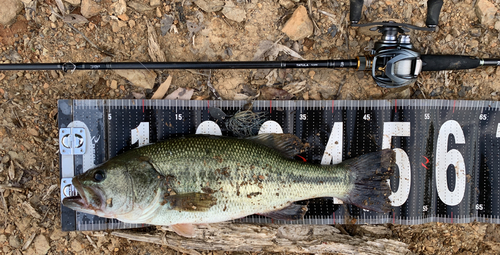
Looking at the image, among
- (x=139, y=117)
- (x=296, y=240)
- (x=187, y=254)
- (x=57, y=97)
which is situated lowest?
(x=187, y=254)

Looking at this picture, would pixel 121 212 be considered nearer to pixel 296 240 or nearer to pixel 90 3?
pixel 296 240

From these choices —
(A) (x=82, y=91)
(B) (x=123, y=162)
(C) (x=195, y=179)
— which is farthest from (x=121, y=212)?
(A) (x=82, y=91)

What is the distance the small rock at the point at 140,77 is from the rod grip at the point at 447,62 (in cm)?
351

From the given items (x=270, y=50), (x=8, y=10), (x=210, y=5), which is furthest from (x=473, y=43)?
(x=8, y=10)

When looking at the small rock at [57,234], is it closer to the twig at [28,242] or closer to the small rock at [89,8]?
the twig at [28,242]

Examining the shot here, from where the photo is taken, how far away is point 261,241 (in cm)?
385

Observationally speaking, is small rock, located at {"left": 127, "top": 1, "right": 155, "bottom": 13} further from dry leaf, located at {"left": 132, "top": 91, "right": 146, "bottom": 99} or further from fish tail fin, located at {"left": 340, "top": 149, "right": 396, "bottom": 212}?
fish tail fin, located at {"left": 340, "top": 149, "right": 396, "bottom": 212}

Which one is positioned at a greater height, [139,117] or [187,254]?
[139,117]

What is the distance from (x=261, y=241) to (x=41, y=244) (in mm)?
3003

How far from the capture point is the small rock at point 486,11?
13.2ft

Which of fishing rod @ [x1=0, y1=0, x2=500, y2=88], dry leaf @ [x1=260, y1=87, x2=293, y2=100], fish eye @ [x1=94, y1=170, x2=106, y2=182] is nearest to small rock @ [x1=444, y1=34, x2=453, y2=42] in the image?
fishing rod @ [x1=0, y1=0, x2=500, y2=88]

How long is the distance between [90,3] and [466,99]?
17.3ft

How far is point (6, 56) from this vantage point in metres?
4.03

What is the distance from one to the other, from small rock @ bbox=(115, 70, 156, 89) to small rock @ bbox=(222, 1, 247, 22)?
128 cm
